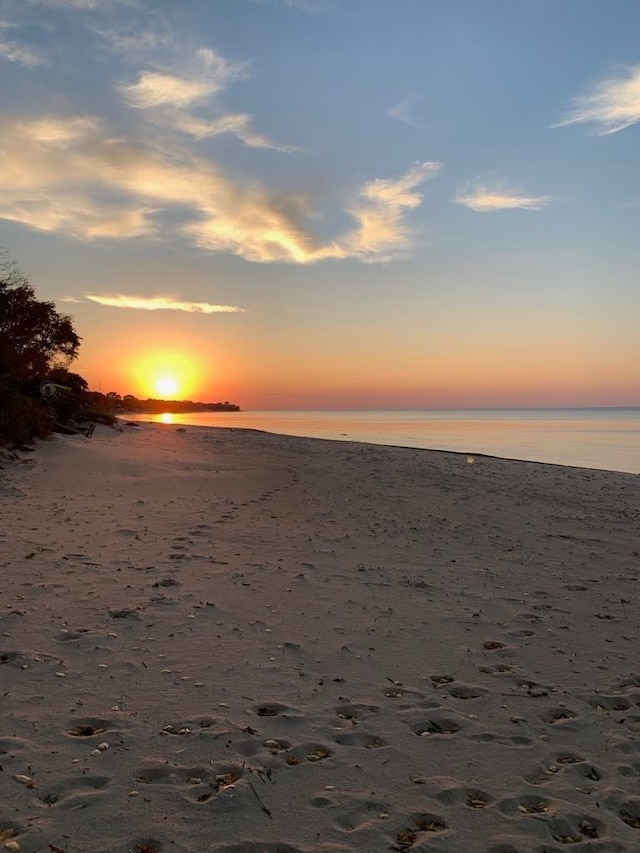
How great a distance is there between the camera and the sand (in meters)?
3.60

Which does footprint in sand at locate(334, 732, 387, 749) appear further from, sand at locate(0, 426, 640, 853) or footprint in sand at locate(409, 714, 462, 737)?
footprint in sand at locate(409, 714, 462, 737)

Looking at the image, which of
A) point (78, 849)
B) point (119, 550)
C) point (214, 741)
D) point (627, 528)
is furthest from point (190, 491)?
point (78, 849)

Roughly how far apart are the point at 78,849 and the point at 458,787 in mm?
2283

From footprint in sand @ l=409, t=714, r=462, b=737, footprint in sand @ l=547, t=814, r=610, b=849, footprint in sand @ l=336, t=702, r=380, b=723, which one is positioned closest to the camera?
footprint in sand @ l=547, t=814, r=610, b=849

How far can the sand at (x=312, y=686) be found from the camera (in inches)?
142

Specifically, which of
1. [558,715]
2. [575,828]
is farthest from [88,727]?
[558,715]

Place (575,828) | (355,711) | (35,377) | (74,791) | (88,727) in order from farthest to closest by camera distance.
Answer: (35,377) → (355,711) → (88,727) → (74,791) → (575,828)

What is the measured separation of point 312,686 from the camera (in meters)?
5.29

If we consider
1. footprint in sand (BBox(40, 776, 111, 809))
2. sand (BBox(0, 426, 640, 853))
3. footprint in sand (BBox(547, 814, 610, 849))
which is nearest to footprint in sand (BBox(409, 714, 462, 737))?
sand (BBox(0, 426, 640, 853))

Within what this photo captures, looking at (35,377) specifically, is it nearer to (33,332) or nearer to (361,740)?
(33,332)

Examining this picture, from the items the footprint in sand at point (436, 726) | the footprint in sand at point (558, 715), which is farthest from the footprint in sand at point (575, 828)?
the footprint in sand at point (558, 715)

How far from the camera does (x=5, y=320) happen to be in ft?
89.4

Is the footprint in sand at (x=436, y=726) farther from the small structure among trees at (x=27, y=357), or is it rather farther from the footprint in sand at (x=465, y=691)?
the small structure among trees at (x=27, y=357)

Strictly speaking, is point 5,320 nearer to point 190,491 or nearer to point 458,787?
point 190,491
